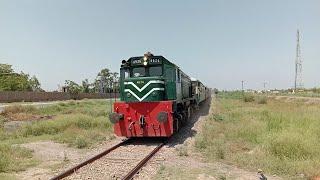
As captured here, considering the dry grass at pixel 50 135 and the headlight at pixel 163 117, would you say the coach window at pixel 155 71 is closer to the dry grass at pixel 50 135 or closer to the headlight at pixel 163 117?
the headlight at pixel 163 117

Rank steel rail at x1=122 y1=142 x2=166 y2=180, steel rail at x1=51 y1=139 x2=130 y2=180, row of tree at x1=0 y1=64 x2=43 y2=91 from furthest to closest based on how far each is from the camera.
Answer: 1. row of tree at x1=0 y1=64 x2=43 y2=91
2. steel rail at x1=122 y1=142 x2=166 y2=180
3. steel rail at x1=51 y1=139 x2=130 y2=180

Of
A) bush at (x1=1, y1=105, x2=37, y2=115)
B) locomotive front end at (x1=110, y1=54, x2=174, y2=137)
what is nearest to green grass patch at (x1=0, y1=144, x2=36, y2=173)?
locomotive front end at (x1=110, y1=54, x2=174, y2=137)

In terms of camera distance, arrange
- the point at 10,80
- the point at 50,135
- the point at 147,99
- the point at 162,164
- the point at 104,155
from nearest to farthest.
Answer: the point at 162,164, the point at 104,155, the point at 147,99, the point at 50,135, the point at 10,80

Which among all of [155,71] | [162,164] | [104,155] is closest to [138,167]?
[162,164]

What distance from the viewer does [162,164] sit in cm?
1112

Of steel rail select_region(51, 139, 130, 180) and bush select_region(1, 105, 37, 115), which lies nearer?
steel rail select_region(51, 139, 130, 180)

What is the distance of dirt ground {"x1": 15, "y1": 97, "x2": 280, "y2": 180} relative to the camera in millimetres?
9750

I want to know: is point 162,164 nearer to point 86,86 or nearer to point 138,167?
point 138,167

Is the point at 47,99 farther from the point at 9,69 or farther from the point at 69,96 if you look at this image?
the point at 9,69

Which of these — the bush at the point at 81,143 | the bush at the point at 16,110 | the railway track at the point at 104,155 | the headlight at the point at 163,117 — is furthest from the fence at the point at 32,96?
the railway track at the point at 104,155

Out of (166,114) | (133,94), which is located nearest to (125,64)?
(133,94)

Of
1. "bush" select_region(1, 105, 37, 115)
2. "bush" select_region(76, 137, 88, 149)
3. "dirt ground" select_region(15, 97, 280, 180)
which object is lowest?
"dirt ground" select_region(15, 97, 280, 180)

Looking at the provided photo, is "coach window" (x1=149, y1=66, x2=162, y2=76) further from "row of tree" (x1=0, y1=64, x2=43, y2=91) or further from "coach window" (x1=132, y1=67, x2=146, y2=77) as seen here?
"row of tree" (x1=0, y1=64, x2=43, y2=91)

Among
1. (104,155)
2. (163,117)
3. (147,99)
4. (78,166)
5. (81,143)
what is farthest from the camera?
(147,99)
